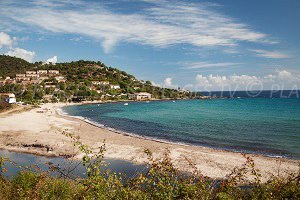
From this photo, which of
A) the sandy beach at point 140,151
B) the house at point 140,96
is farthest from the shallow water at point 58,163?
the house at point 140,96

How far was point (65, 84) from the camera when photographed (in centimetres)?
14438

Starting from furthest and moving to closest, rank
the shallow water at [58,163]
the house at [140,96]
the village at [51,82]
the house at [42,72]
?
the house at [42,72] → the house at [140,96] → the village at [51,82] → the shallow water at [58,163]

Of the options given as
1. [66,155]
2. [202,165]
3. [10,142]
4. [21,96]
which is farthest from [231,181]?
[21,96]

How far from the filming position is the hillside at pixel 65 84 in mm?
119812

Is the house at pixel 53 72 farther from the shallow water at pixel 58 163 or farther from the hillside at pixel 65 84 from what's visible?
the shallow water at pixel 58 163

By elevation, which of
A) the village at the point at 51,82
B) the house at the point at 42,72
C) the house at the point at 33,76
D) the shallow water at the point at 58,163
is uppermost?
the house at the point at 42,72

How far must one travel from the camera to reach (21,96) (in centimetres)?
10919

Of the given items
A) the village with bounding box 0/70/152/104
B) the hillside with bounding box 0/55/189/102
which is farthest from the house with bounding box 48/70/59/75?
the village with bounding box 0/70/152/104

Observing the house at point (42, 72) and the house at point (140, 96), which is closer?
the house at point (140, 96)

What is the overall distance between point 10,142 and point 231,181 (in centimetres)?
2875

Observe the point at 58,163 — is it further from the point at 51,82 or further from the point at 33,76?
the point at 33,76

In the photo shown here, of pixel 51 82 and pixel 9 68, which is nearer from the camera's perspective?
pixel 51 82

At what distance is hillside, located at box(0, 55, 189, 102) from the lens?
119812 millimetres

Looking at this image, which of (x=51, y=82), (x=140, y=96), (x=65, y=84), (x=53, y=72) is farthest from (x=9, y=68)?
(x=140, y=96)
